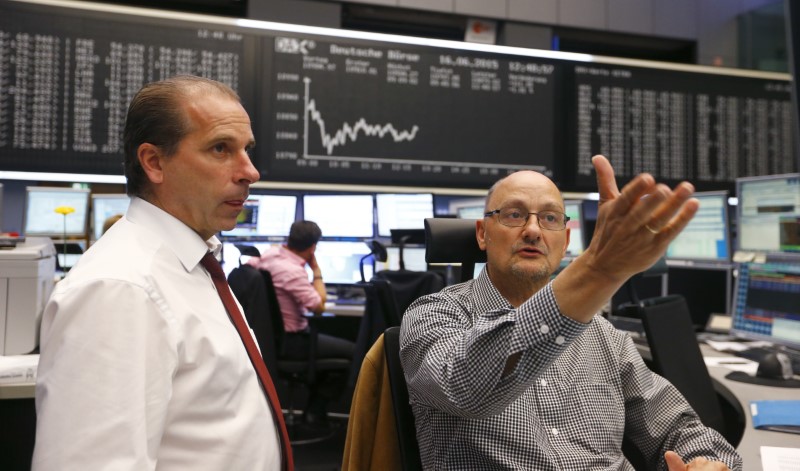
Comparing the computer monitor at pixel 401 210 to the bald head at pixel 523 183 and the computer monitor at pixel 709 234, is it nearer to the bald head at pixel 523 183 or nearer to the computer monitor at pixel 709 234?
the computer monitor at pixel 709 234

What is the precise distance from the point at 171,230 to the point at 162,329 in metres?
0.20

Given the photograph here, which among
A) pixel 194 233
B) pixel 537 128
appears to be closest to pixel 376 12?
pixel 537 128

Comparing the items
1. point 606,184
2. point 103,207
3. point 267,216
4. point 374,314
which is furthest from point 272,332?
point 606,184

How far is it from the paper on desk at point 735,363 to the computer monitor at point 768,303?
169mm

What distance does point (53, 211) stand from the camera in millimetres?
3654

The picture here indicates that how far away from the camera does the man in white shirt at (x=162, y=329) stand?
0.79 meters

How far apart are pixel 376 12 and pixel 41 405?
4.09 meters

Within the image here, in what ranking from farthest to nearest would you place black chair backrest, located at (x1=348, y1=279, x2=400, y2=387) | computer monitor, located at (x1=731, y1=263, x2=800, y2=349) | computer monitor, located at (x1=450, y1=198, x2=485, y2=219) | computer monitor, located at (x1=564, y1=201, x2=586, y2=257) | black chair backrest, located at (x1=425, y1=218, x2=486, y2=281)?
computer monitor, located at (x1=450, y1=198, x2=485, y2=219)
computer monitor, located at (x1=564, y1=201, x2=586, y2=257)
black chair backrest, located at (x1=348, y1=279, x2=400, y2=387)
computer monitor, located at (x1=731, y1=263, x2=800, y2=349)
black chair backrest, located at (x1=425, y1=218, x2=486, y2=281)

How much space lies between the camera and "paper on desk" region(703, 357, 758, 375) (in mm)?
2221

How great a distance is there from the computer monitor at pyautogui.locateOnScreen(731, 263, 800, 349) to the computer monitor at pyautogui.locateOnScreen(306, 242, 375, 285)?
216cm

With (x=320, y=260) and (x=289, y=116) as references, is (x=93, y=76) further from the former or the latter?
(x=320, y=260)

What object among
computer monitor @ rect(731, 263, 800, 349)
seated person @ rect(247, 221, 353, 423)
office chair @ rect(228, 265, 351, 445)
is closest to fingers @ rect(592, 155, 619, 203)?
computer monitor @ rect(731, 263, 800, 349)

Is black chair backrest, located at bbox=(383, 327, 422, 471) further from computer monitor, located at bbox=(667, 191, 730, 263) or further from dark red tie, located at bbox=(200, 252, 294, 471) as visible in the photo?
computer monitor, located at bbox=(667, 191, 730, 263)

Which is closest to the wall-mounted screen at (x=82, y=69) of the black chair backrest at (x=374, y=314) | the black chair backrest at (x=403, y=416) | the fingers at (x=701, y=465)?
the black chair backrest at (x=374, y=314)
